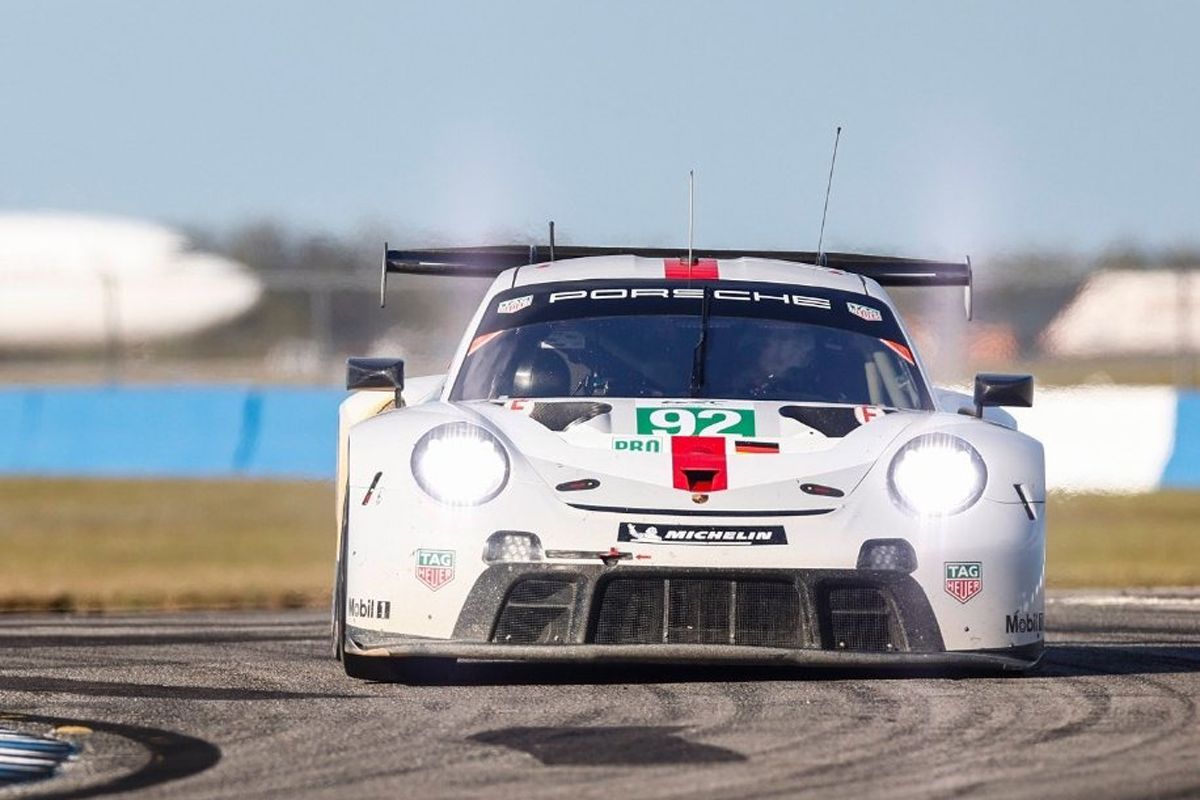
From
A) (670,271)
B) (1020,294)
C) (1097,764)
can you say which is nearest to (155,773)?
(1097,764)

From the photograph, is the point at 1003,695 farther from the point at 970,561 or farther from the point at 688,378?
the point at 688,378

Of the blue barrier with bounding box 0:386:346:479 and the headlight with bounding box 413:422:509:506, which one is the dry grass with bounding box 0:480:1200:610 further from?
the headlight with bounding box 413:422:509:506

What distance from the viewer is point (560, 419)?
677 centimetres

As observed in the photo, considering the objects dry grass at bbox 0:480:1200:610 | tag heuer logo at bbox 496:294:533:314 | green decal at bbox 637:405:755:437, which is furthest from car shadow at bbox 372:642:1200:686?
dry grass at bbox 0:480:1200:610

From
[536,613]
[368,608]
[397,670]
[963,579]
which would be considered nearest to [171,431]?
[397,670]

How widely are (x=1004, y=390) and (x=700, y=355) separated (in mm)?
923

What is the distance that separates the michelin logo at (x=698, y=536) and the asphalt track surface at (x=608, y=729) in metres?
0.40

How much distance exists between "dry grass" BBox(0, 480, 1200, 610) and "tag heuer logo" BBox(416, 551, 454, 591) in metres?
5.71

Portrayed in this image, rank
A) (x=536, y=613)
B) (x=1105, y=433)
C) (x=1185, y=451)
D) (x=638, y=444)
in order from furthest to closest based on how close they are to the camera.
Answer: (x=1185, y=451)
(x=1105, y=433)
(x=638, y=444)
(x=536, y=613)

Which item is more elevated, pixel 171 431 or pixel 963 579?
pixel 171 431

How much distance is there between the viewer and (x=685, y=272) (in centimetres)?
789

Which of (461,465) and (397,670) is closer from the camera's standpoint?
(461,465)

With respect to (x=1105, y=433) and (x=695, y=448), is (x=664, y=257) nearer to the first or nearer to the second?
(x=695, y=448)

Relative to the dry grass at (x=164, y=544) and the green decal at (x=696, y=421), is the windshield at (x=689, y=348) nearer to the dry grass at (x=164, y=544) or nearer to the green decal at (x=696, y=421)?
the green decal at (x=696, y=421)
